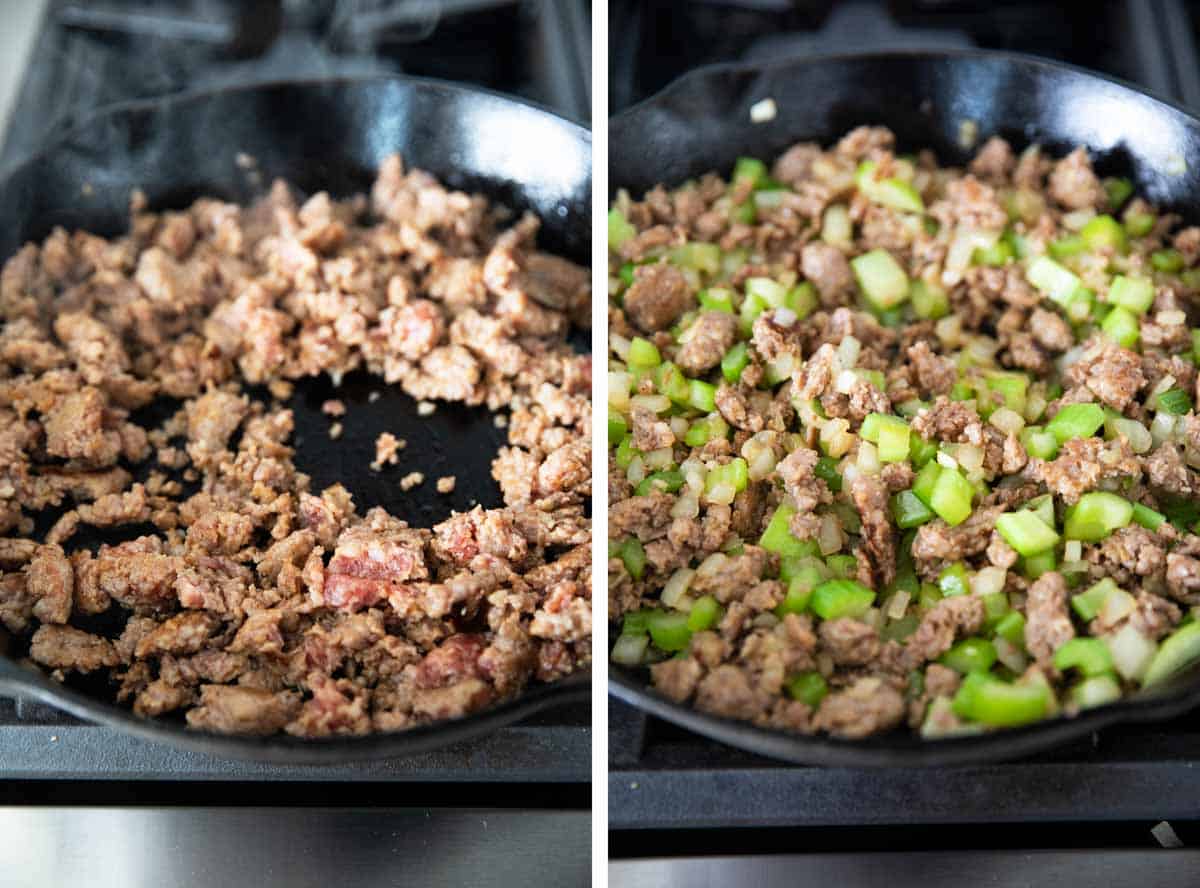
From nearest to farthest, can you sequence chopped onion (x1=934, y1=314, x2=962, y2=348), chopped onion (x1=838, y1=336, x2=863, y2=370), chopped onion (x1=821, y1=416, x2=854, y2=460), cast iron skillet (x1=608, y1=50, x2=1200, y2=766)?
1. chopped onion (x1=821, y1=416, x2=854, y2=460)
2. chopped onion (x1=838, y1=336, x2=863, y2=370)
3. chopped onion (x1=934, y1=314, x2=962, y2=348)
4. cast iron skillet (x1=608, y1=50, x2=1200, y2=766)

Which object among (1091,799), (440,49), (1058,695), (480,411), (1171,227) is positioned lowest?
(1091,799)

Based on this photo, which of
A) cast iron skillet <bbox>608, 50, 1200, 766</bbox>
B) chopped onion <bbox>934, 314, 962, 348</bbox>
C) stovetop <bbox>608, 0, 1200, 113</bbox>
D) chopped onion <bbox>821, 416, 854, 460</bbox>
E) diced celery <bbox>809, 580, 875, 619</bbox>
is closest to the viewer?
diced celery <bbox>809, 580, 875, 619</bbox>

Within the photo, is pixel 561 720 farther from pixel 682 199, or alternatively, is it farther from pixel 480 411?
pixel 682 199

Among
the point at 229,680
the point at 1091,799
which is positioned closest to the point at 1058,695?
the point at 1091,799

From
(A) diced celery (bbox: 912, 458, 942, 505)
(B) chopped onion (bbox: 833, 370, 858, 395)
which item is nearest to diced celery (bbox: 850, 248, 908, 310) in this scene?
(B) chopped onion (bbox: 833, 370, 858, 395)

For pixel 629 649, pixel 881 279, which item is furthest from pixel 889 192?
pixel 629 649

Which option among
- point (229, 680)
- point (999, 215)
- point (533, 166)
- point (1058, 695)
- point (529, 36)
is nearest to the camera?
point (1058, 695)

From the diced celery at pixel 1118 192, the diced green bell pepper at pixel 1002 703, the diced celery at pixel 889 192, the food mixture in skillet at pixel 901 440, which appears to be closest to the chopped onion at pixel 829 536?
the food mixture in skillet at pixel 901 440

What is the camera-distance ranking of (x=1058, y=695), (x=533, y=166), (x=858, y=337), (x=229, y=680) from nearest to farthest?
(x=1058, y=695) < (x=229, y=680) < (x=858, y=337) < (x=533, y=166)

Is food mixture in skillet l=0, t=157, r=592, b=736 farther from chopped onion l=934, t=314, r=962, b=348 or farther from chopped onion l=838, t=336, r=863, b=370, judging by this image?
chopped onion l=934, t=314, r=962, b=348
